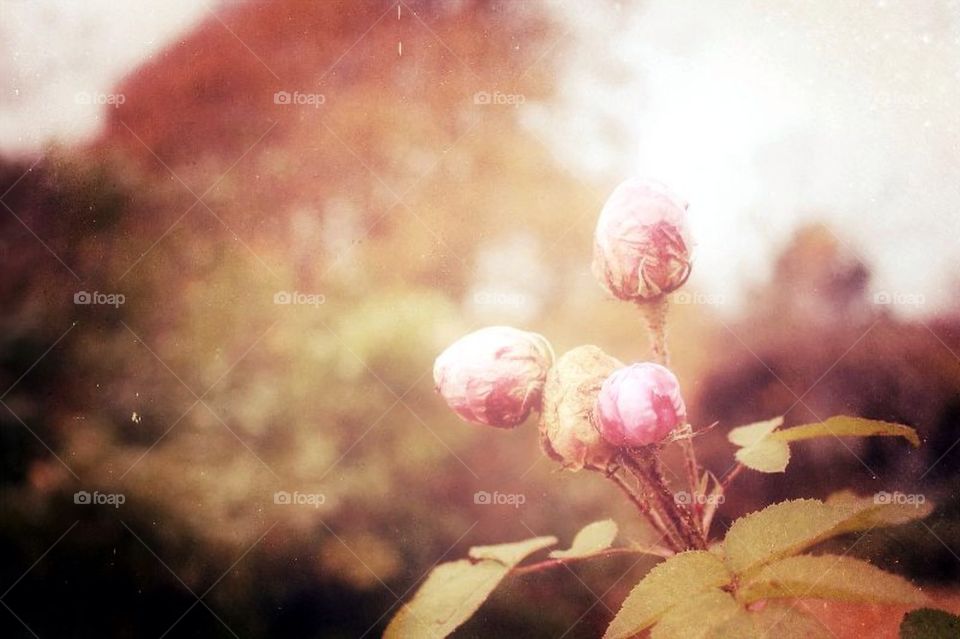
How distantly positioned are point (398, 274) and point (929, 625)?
1089 mm

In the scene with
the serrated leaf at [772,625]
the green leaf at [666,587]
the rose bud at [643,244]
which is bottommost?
the serrated leaf at [772,625]

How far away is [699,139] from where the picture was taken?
1.44 metres

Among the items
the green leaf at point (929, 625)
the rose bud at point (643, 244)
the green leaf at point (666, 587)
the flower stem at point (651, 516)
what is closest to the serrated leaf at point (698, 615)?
the green leaf at point (666, 587)

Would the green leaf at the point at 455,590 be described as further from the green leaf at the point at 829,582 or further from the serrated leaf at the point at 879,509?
the serrated leaf at the point at 879,509

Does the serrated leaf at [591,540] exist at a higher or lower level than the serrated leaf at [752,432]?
lower

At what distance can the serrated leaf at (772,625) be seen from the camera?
Answer: 1.21 metres

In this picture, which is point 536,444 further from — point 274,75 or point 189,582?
point 274,75

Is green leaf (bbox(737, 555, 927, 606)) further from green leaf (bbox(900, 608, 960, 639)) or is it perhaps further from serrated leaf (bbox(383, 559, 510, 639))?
serrated leaf (bbox(383, 559, 510, 639))

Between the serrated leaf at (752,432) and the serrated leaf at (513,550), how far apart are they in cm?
36

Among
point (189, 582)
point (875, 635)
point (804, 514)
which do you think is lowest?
point (875, 635)

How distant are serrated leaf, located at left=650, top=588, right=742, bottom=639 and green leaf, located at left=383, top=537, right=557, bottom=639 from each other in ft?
0.77

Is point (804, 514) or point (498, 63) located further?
point (498, 63)

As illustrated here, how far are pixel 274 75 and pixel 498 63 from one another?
1.35 feet

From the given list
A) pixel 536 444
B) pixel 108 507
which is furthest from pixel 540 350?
pixel 108 507
